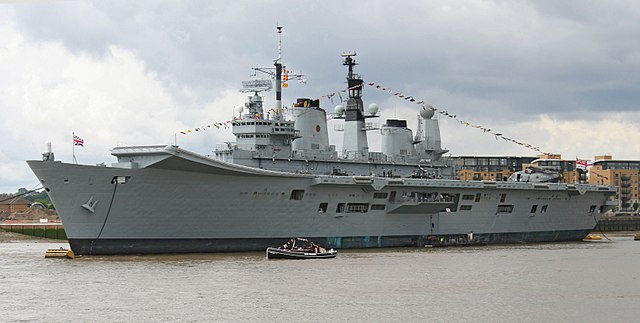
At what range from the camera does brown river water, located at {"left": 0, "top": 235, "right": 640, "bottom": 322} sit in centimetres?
1889

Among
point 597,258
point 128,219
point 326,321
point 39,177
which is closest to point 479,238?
point 597,258

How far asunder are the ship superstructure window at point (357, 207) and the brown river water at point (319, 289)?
10.8 ft

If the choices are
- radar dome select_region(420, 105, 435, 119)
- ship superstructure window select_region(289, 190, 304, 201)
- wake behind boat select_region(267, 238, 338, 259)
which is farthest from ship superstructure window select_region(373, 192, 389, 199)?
radar dome select_region(420, 105, 435, 119)

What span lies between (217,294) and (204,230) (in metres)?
9.87

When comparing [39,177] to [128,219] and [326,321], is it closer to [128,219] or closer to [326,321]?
[128,219]

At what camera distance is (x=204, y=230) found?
31141 mm

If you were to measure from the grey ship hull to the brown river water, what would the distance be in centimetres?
89

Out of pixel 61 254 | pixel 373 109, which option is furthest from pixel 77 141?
pixel 373 109

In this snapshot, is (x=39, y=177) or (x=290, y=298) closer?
(x=290, y=298)

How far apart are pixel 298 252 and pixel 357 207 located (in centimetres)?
561

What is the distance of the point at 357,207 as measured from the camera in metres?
35.8

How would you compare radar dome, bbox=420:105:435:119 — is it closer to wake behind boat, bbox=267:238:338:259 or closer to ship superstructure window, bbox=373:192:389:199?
ship superstructure window, bbox=373:192:389:199

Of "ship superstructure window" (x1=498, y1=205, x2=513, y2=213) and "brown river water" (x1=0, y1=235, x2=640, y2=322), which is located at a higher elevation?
"ship superstructure window" (x1=498, y1=205, x2=513, y2=213)

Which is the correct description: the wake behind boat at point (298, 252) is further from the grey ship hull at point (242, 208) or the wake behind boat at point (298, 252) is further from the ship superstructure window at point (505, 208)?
the ship superstructure window at point (505, 208)
